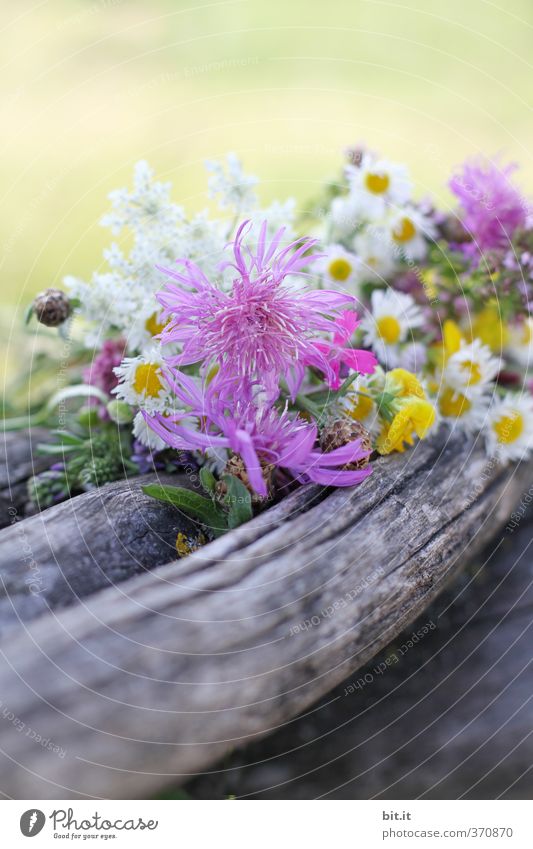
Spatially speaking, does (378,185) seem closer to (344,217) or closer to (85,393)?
(344,217)

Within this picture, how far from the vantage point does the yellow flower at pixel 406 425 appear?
2.09 feet

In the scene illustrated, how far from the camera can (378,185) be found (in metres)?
0.82

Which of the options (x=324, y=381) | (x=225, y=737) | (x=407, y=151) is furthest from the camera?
(x=407, y=151)

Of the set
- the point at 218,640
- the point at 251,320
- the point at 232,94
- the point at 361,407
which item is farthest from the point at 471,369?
the point at 232,94

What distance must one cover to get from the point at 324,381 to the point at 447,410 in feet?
0.57

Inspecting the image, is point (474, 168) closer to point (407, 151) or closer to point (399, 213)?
point (399, 213)

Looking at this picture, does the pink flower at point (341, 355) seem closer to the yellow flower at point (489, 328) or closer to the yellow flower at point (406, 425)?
the yellow flower at point (406, 425)

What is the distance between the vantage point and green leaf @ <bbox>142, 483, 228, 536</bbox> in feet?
1.95

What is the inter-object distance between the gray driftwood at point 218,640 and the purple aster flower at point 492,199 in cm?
33

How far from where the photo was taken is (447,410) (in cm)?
74

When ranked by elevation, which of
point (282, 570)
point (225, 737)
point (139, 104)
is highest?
point (139, 104)

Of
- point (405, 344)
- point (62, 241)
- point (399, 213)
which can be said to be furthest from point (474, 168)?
point (62, 241)

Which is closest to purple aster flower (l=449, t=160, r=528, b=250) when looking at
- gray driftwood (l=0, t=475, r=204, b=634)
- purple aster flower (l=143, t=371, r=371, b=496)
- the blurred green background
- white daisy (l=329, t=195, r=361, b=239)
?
white daisy (l=329, t=195, r=361, b=239)

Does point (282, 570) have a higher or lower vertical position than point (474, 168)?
lower
